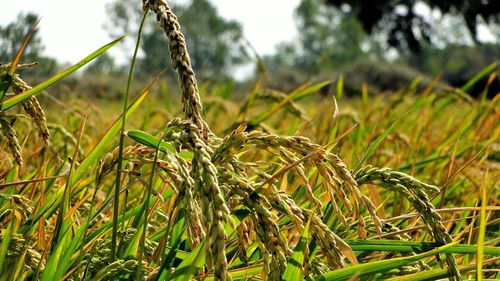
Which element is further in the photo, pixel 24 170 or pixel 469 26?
pixel 469 26

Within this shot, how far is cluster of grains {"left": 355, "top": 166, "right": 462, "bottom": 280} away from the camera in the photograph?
0.95 meters

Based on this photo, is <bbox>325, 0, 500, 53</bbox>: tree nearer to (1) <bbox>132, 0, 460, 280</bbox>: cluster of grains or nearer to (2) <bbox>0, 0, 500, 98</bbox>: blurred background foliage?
(2) <bbox>0, 0, 500, 98</bbox>: blurred background foliage

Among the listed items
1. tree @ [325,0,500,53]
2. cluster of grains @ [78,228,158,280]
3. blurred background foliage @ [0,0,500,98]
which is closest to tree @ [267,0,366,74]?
blurred background foliage @ [0,0,500,98]

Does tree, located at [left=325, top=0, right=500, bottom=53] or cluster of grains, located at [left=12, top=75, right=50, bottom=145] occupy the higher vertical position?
tree, located at [left=325, top=0, right=500, bottom=53]

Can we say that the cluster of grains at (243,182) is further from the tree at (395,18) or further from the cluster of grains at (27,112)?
the tree at (395,18)

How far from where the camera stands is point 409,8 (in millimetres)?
22906

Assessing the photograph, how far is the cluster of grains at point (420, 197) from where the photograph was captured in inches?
37.6

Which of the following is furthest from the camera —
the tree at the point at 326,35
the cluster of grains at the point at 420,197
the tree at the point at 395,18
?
the tree at the point at 326,35

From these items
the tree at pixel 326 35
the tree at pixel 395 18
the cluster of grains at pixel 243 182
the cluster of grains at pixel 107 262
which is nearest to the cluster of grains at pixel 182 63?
the cluster of grains at pixel 243 182

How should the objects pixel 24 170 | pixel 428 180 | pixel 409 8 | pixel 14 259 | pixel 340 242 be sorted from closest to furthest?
1. pixel 340 242
2. pixel 14 259
3. pixel 24 170
4. pixel 428 180
5. pixel 409 8

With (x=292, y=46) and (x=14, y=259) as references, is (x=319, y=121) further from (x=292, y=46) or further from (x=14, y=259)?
(x=292, y=46)

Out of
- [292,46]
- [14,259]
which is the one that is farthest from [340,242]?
[292,46]

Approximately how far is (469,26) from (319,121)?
17.9m

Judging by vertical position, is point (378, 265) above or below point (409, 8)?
below
